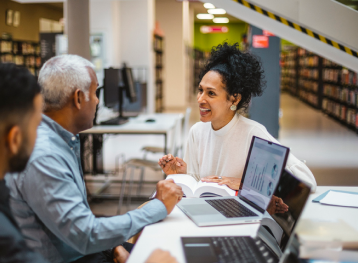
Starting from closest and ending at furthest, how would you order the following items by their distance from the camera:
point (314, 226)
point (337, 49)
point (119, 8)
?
point (314, 226) < point (337, 49) < point (119, 8)

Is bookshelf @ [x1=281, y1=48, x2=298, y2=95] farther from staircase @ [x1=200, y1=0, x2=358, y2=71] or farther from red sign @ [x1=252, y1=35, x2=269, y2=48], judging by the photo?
staircase @ [x1=200, y1=0, x2=358, y2=71]

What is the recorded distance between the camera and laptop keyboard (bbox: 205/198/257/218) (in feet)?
4.61

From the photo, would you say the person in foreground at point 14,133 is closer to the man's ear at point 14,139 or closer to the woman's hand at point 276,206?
the man's ear at point 14,139

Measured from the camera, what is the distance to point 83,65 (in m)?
1.25

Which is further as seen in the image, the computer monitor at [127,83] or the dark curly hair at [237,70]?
the computer monitor at [127,83]

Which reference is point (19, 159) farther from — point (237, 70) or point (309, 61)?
point (309, 61)

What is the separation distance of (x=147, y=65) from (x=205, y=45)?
12272 millimetres

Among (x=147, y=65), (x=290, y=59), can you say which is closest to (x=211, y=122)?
(x=147, y=65)

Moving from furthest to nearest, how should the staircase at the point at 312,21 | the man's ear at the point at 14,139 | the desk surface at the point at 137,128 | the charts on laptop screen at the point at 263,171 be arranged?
the desk surface at the point at 137,128
the staircase at the point at 312,21
the charts on laptop screen at the point at 263,171
the man's ear at the point at 14,139

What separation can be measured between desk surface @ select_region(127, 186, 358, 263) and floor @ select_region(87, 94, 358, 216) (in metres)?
2.43

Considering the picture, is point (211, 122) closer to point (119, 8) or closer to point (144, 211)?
point (144, 211)

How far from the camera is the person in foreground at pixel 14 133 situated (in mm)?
842

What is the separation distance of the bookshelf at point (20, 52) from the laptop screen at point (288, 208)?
9.90m

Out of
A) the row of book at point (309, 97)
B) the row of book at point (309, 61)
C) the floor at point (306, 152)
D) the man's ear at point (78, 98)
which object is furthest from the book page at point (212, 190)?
the row of book at point (309, 61)
